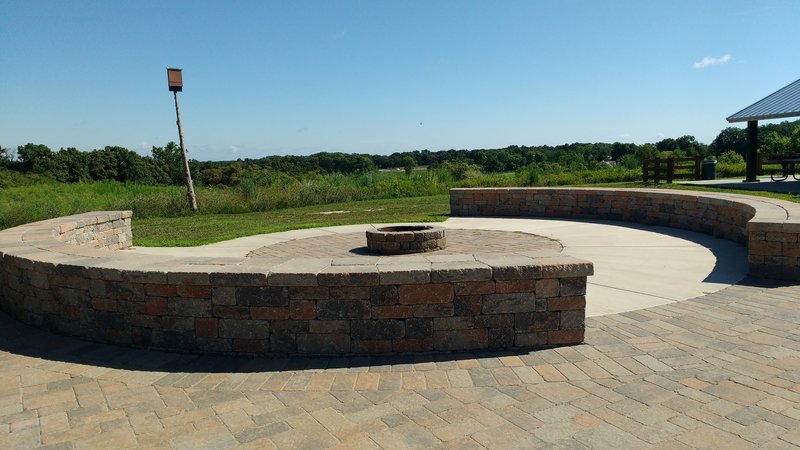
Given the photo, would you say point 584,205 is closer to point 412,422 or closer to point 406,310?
point 406,310

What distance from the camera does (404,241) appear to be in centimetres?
770

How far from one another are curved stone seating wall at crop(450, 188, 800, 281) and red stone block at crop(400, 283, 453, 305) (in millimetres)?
4449

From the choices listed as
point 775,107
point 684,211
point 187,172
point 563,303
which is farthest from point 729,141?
point 563,303

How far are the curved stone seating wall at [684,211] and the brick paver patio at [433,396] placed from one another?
1.87m

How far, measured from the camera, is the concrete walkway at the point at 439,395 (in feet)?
8.96

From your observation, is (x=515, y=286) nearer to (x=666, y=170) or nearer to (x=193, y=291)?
(x=193, y=291)

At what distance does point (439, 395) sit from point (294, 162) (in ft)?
145

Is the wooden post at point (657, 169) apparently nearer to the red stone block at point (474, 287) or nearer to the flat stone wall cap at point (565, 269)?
the flat stone wall cap at point (565, 269)

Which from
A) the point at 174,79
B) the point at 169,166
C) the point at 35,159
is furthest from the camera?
the point at 169,166

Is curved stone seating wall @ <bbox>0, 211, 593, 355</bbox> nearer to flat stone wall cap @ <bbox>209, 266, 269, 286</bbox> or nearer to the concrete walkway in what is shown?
flat stone wall cap @ <bbox>209, 266, 269, 286</bbox>

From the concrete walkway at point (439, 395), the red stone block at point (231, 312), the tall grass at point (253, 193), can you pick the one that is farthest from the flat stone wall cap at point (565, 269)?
the tall grass at point (253, 193)

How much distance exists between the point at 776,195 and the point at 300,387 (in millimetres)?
13381

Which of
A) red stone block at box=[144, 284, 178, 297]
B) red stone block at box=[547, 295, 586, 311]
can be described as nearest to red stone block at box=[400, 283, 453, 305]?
red stone block at box=[547, 295, 586, 311]

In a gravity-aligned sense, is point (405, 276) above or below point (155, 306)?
above
